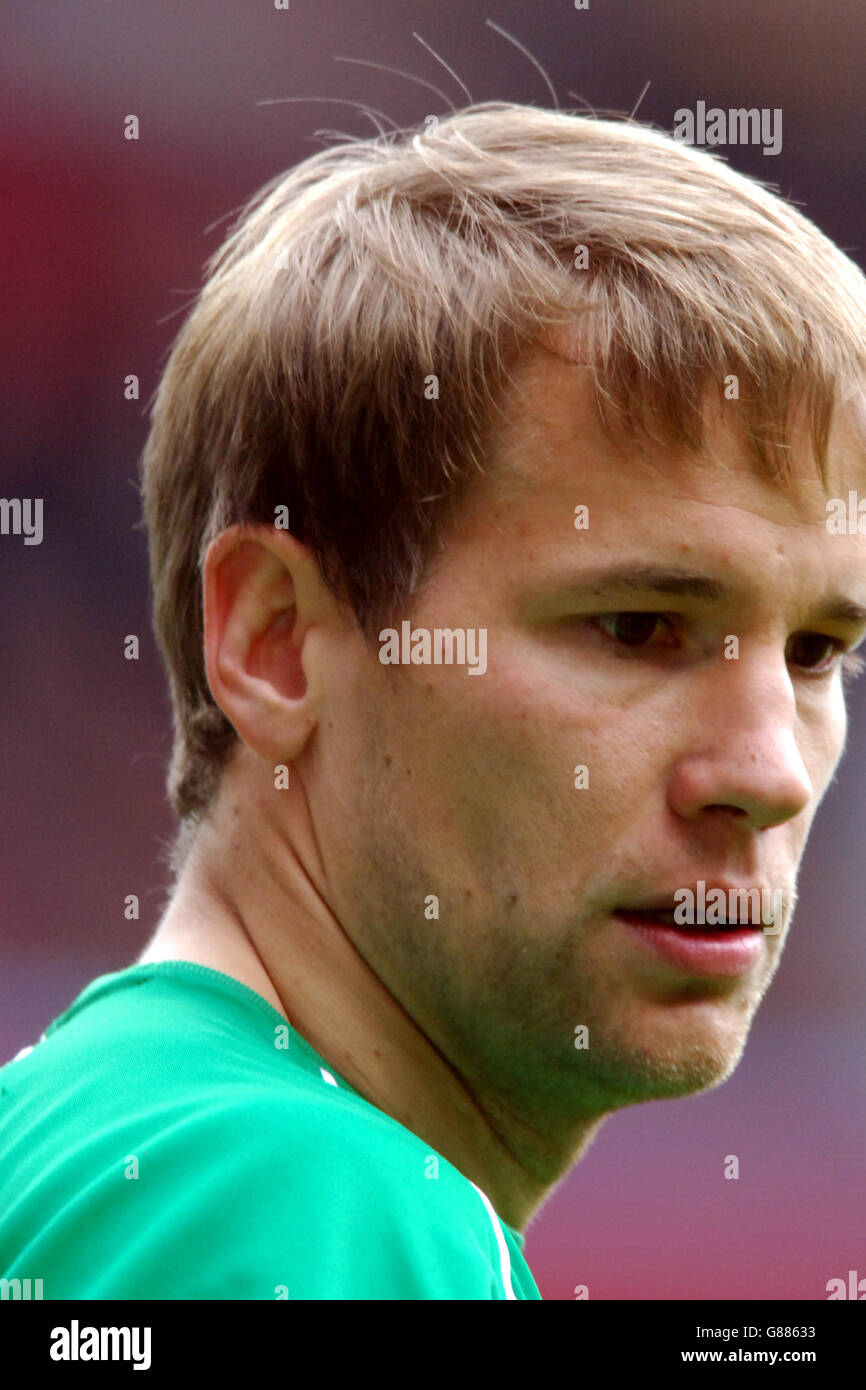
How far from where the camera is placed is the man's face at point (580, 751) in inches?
54.6

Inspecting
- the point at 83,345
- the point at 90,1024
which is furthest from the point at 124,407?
the point at 90,1024

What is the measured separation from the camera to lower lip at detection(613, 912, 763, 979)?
1.40 m

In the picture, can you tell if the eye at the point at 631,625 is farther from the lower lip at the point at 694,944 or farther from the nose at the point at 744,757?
the lower lip at the point at 694,944

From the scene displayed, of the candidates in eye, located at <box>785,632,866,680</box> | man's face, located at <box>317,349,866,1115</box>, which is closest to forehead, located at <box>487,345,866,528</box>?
man's face, located at <box>317,349,866,1115</box>

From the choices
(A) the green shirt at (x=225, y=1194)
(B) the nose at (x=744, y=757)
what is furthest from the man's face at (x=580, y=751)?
(A) the green shirt at (x=225, y=1194)

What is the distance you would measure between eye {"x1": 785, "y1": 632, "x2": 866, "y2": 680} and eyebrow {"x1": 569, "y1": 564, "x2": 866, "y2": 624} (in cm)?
13

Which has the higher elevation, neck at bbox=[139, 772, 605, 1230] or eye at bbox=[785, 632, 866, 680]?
eye at bbox=[785, 632, 866, 680]

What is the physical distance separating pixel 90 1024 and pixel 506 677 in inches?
18.0

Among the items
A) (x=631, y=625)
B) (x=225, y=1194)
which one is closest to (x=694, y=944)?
(x=631, y=625)

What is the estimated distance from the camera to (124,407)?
595 centimetres

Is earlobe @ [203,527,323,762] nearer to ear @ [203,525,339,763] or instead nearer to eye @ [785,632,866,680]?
ear @ [203,525,339,763]

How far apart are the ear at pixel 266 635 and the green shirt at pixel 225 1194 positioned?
330mm

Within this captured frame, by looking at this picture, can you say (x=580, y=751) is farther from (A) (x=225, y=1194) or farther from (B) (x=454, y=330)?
(A) (x=225, y=1194)
